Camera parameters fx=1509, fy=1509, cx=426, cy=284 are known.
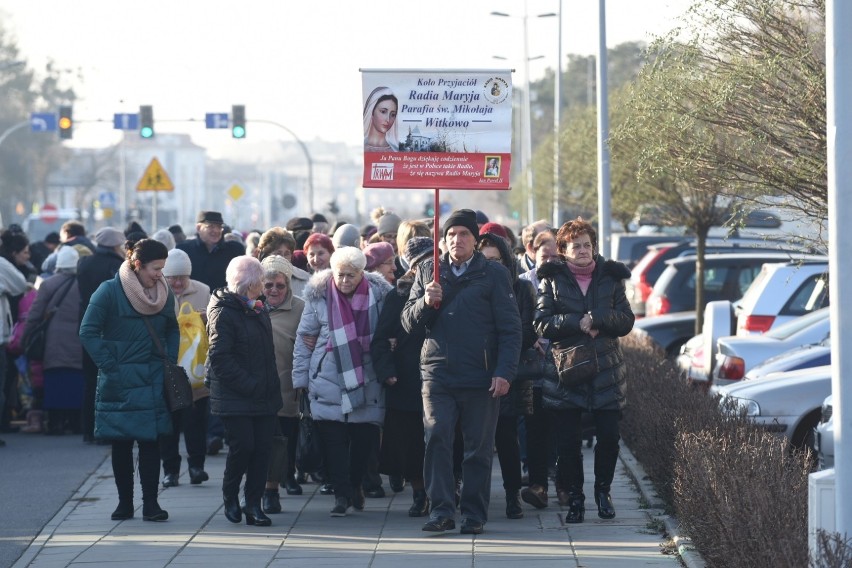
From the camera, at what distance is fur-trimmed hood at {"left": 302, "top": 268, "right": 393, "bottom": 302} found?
9266mm

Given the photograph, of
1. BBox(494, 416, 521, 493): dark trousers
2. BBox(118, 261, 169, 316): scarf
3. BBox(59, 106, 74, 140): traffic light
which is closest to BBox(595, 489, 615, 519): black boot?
BBox(494, 416, 521, 493): dark trousers

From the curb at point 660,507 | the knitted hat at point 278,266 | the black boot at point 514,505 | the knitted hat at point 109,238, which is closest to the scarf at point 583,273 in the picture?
the black boot at point 514,505

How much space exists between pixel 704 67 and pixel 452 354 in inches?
135

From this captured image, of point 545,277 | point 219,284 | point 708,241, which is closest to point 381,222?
point 219,284

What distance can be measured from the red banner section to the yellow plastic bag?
2409mm

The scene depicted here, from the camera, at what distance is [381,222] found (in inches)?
540

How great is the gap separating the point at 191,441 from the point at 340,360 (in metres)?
2.33

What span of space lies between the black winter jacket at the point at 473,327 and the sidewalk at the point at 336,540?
0.95 metres

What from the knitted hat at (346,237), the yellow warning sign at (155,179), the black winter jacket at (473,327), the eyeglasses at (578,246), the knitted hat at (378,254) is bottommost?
the black winter jacket at (473,327)

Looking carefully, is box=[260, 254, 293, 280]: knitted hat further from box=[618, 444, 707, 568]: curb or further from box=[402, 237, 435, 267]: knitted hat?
box=[618, 444, 707, 568]: curb

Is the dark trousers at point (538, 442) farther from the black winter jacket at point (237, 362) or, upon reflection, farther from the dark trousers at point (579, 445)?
the black winter jacket at point (237, 362)

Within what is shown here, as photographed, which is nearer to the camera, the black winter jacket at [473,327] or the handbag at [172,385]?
the black winter jacket at [473,327]

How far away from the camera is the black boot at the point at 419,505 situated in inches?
369

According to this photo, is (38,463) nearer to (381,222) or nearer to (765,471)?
(381,222)
